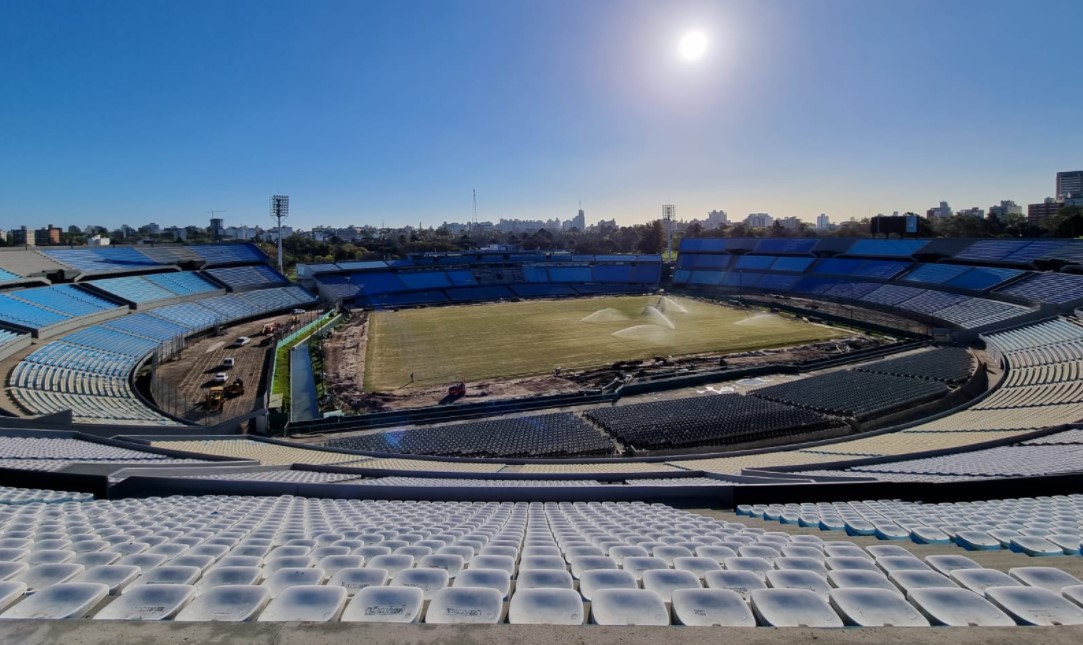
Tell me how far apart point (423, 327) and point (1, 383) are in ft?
102

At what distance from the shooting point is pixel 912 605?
3.61 meters

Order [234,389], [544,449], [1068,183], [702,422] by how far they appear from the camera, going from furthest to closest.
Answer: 1. [1068,183]
2. [234,389]
3. [702,422]
4. [544,449]

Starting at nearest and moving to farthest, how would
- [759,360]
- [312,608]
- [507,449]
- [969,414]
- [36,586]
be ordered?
[312,608] → [36,586] → [507,449] → [969,414] → [759,360]

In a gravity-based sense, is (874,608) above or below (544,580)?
above

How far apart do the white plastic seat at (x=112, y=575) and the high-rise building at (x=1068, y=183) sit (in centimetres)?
19605

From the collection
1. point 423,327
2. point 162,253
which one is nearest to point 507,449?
point 423,327

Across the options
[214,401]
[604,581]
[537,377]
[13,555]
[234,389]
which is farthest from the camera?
[537,377]

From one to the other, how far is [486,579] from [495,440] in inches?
744

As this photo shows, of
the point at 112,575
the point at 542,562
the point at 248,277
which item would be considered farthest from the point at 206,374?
the point at 542,562

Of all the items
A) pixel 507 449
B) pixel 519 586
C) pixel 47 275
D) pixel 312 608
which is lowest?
pixel 507 449

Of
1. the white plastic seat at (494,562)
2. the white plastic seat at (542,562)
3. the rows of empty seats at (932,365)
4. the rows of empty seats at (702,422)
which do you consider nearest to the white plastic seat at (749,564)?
the white plastic seat at (542,562)

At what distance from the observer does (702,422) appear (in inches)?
976

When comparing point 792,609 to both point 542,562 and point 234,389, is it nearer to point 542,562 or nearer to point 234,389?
point 542,562

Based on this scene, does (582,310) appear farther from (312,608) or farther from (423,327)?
(312,608)
